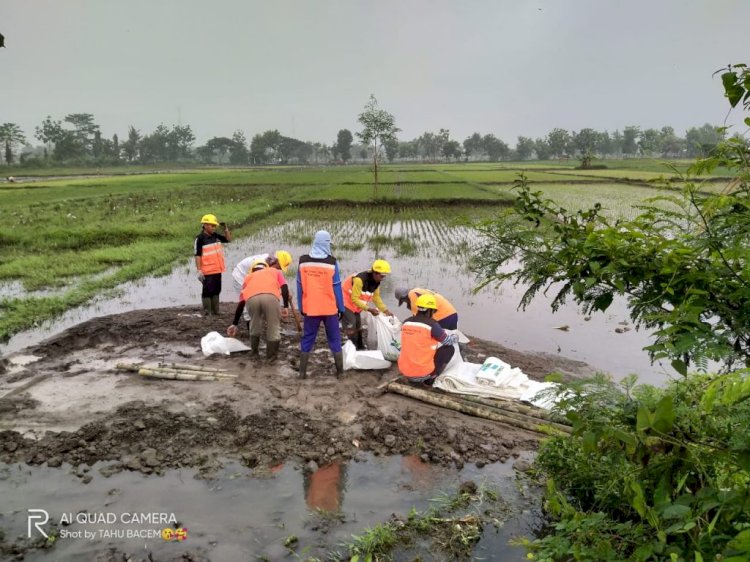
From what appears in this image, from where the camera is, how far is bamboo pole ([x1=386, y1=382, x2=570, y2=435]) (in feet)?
16.4

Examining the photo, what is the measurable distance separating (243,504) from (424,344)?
2.44 meters

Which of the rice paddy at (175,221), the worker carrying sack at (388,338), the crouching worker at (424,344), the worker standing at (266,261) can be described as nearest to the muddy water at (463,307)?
the rice paddy at (175,221)

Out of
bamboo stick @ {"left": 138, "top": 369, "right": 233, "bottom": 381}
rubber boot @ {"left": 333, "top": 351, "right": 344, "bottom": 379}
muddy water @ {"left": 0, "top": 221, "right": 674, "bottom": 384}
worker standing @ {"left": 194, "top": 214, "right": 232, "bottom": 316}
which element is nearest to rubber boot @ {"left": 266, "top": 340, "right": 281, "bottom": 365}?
bamboo stick @ {"left": 138, "top": 369, "right": 233, "bottom": 381}

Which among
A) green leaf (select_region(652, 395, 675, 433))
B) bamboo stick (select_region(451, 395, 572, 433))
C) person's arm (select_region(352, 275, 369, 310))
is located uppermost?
green leaf (select_region(652, 395, 675, 433))

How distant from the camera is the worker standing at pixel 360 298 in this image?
6.53 meters

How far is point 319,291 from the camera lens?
571 cm

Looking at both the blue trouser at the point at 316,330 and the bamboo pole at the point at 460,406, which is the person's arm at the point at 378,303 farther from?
the bamboo pole at the point at 460,406

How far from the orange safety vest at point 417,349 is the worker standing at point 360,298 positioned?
41.2 inches

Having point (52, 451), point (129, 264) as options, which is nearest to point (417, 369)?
point (52, 451)

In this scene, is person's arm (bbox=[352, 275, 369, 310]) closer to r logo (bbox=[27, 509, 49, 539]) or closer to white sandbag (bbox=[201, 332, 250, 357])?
white sandbag (bbox=[201, 332, 250, 357])

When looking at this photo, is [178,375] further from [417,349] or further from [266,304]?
[417,349]

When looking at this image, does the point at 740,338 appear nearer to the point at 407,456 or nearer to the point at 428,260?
the point at 407,456

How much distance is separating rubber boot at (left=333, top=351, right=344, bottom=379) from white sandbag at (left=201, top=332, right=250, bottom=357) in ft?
4.68

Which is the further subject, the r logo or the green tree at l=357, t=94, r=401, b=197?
the green tree at l=357, t=94, r=401, b=197
